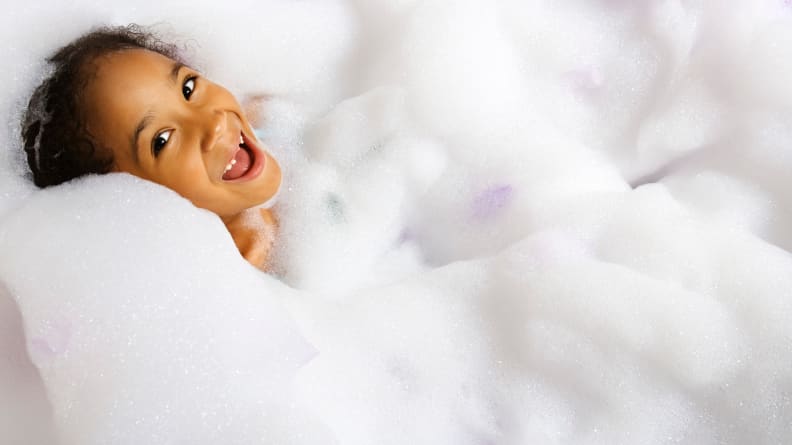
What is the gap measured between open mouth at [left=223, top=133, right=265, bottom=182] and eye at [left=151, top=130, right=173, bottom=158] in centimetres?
9

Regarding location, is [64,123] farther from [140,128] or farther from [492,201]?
[492,201]

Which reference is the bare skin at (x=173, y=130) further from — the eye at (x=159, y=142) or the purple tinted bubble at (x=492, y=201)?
the purple tinted bubble at (x=492, y=201)

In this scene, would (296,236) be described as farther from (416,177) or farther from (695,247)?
(695,247)

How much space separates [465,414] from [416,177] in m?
0.37

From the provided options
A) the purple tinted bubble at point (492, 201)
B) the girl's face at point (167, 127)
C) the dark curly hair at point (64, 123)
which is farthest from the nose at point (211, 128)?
the purple tinted bubble at point (492, 201)

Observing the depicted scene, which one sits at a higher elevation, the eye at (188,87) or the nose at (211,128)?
the eye at (188,87)

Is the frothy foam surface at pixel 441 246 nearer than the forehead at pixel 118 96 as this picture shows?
Yes

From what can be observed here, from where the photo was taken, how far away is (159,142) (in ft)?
2.99

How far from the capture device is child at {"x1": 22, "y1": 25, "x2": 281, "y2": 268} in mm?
902

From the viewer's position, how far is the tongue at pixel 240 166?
3.23 ft

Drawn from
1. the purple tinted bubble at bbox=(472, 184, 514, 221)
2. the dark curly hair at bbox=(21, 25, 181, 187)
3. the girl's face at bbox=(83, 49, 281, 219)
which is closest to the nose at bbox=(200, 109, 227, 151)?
the girl's face at bbox=(83, 49, 281, 219)

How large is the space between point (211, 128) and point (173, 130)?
0.04 metres

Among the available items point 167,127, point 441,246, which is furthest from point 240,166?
point 441,246

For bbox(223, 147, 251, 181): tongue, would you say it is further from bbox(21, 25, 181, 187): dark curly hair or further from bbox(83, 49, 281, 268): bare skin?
bbox(21, 25, 181, 187): dark curly hair
